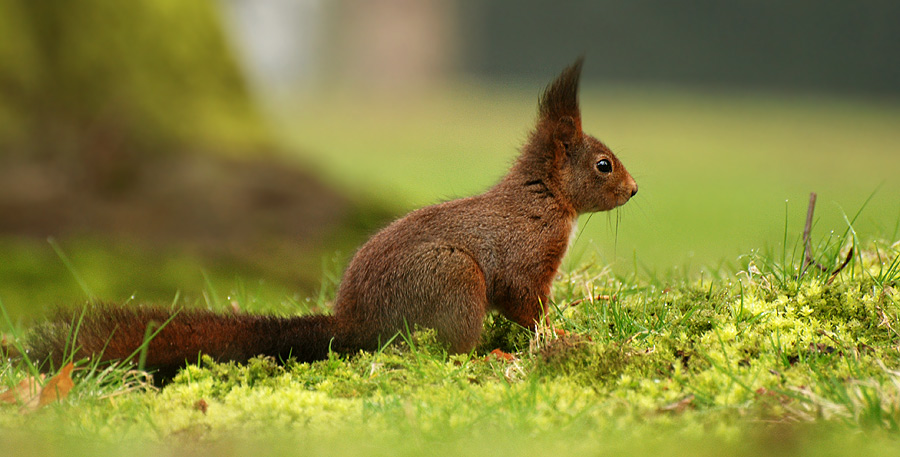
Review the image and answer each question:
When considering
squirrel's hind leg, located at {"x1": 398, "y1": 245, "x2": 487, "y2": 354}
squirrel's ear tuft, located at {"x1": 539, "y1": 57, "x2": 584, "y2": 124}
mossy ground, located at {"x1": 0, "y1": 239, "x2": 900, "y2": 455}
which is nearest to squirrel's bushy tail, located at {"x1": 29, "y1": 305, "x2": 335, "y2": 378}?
mossy ground, located at {"x1": 0, "y1": 239, "x2": 900, "y2": 455}

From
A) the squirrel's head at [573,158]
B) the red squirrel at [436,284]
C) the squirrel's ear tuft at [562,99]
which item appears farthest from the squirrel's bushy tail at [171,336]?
the squirrel's ear tuft at [562,99]

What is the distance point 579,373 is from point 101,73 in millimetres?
6245

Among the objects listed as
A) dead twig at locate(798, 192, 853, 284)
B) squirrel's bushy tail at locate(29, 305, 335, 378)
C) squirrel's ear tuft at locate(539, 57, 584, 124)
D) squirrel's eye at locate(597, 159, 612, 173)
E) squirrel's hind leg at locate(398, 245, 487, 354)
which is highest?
squirrel's ear tuft at locate(539, 57, 584, 124)

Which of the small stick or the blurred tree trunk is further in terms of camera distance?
the blurred tree trunk

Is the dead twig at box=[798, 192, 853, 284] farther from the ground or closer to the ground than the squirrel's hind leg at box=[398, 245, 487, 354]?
farther from the ground

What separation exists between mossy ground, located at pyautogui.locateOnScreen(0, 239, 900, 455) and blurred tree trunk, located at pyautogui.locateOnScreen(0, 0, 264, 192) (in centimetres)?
451

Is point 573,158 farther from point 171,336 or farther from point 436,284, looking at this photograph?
point 171,336

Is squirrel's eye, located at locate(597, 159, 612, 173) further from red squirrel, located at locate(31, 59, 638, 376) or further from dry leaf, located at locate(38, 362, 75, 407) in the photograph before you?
dry leaf, located at locate(38, 362, 75, 407)

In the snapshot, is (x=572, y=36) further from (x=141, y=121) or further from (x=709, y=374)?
(x=709, y=374)

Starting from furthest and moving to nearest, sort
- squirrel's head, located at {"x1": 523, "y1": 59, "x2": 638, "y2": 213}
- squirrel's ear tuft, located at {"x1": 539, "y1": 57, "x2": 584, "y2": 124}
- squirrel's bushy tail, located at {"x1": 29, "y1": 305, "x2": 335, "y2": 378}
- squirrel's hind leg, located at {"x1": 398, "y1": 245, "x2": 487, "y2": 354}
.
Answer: squirrel's head, located at {"x1": 523, "y1": 59, "x2": 638, "y2": 213}, squirrel's ear tuft, located at {"x1": 539, "y1": 57, "x2": 584, "y2": 124}, squirrel's hind leg, located at {"x1": 398, "y1": 245, "x2": 487, "y2": 354}, squirrel's bushy tail, located at {"x1": 29, "y1": 305, "x2": 335, "y2": 378}

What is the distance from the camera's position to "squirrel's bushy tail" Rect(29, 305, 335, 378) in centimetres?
363

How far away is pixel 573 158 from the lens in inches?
178

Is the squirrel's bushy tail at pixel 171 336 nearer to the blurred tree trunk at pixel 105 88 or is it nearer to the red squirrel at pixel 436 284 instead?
the red squirrel at pixel 436 284

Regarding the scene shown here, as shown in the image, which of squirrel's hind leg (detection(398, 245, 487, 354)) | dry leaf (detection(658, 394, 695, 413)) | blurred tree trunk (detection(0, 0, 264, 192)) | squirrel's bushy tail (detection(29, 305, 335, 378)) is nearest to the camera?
dry leaf (detection(658, 394, 695, 413))
